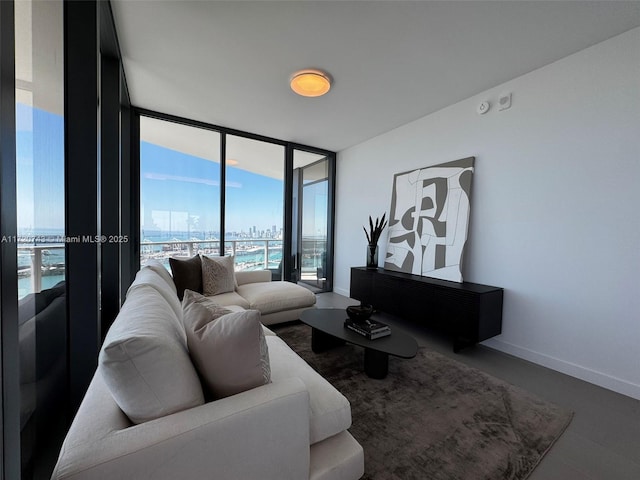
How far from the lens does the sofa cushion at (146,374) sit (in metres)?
0.80

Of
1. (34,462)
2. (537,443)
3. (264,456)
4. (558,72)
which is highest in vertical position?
(558,72)

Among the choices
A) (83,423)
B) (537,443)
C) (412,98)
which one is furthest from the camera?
(412,98)

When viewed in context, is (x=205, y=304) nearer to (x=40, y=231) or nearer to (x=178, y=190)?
(x=40, y=231)

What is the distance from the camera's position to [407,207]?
361 cm

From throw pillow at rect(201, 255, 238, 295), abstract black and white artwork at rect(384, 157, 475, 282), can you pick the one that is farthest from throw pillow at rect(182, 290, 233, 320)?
abstract black and white artwork at rect(384, 157, 475, 282)

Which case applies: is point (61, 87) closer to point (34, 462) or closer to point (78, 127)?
point (78, 127)

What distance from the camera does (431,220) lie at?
10.8ft


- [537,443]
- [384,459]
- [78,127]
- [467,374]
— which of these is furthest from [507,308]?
[78,127]

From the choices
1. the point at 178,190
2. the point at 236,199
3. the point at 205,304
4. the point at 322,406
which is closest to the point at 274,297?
the point at 205,304

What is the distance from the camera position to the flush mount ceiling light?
2.51m

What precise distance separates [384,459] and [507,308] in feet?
6.79

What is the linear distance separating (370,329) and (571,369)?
179 centimetres

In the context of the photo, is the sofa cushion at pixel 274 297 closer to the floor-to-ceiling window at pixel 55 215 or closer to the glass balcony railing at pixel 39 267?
the floor-to-ceiling window at pixel 55 215

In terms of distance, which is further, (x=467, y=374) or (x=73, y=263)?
(x=467, y=374)
